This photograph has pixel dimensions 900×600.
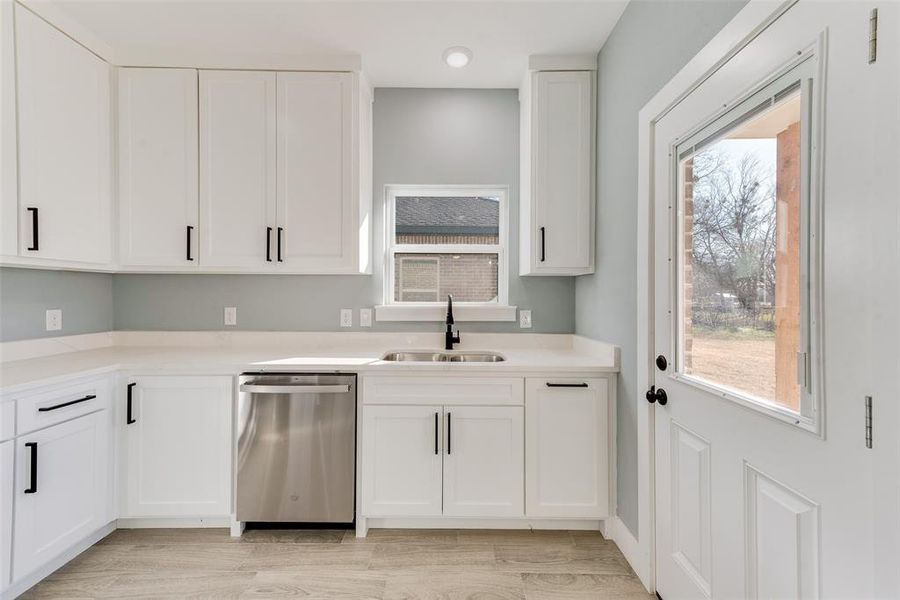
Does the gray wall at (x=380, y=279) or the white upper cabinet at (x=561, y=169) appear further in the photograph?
the gray wall at (x=380, y=279)

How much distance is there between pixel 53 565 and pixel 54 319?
1.25 meters

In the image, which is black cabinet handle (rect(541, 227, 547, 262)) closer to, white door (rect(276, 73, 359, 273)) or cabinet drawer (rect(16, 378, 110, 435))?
white door (rect(276, 73, 359, 273))

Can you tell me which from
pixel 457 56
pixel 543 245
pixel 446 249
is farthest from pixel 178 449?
pixel 457 56

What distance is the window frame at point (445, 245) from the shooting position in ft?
9.33

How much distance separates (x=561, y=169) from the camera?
7.78 ft

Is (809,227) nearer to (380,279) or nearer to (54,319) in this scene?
(380,279)

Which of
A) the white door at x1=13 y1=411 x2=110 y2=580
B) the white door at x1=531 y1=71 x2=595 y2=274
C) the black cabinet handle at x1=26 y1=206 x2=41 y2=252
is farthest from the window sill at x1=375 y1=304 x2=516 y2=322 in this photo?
the black cabinet handle at x1=26 y1=206 x2=41 y2=252

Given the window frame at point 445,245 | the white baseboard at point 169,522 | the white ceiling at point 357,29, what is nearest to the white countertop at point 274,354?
the window frame at point 445,245

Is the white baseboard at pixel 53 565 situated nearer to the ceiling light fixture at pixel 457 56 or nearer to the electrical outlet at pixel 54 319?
the electrical outlet at pixel 54 319

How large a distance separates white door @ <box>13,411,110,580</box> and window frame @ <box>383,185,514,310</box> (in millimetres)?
1652

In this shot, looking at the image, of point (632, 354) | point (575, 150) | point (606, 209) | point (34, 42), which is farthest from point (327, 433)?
point (34, 42)

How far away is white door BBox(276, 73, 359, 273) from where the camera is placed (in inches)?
94.8

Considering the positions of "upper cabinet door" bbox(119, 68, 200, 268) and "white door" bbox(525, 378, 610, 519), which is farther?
"upper cabinet door" bbox(119, 68, 200, 268)

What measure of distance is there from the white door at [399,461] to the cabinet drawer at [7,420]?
136cm
